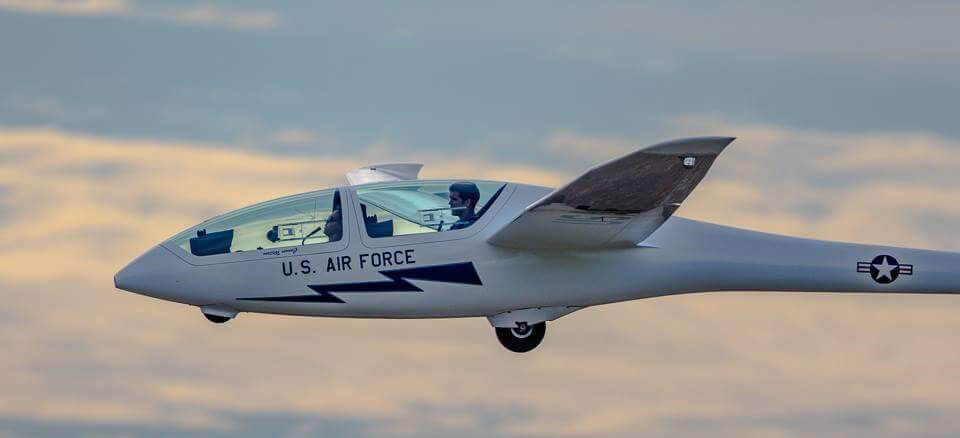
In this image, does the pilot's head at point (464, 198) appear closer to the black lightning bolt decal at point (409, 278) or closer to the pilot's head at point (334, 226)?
the black lightning bolt decal at point (409, 278)

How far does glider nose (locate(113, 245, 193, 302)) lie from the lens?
91.4 ft

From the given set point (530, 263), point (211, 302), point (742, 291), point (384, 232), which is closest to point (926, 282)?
point (742, 291)

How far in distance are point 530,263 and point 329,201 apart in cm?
299

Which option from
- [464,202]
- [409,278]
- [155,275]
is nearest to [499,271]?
[464,202]

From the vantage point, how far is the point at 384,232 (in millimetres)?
27594

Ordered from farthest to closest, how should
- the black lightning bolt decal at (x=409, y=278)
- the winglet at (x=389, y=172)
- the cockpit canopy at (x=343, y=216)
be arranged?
the winglet at (x=389, y=172) → the cockpit canopy at (x=343, y=216) → the black lightning bolt decal at (x=409, y=278)

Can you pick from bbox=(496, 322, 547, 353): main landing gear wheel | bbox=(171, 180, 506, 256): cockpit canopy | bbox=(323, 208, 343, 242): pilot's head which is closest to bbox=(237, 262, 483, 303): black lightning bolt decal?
bbox=(171, 180, 506, 256): cockpit canopy

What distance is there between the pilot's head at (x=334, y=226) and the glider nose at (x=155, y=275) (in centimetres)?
211

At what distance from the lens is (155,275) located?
27.9 metres

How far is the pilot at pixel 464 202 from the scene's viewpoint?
2767 cm

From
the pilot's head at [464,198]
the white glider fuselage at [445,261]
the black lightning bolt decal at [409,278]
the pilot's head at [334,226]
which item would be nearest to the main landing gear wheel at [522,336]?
the white glider fuselage at [445,261]

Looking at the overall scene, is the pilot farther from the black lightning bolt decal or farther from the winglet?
the winglet

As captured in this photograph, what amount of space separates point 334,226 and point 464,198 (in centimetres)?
188

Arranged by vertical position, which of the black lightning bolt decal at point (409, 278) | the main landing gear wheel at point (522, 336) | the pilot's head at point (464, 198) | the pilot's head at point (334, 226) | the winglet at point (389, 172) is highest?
the winglet at point (389, 172)
